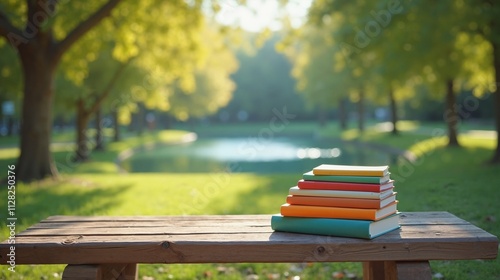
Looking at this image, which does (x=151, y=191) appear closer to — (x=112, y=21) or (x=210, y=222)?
(x=112, y=21)

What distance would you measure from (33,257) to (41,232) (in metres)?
0.31

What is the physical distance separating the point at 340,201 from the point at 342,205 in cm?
3

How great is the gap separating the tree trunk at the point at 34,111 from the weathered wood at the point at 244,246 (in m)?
9.97

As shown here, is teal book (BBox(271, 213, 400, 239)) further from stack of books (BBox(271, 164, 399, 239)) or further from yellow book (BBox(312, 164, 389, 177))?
yellow book (BBox(312, 164, 389, 177))

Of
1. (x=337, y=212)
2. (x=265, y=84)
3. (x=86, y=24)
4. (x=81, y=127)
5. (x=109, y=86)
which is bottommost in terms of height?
(x=337, y=212)

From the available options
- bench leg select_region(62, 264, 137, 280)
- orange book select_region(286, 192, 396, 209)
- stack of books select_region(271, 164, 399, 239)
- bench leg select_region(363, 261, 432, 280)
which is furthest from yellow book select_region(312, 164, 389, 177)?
bench leg select_region(62, 264, 137, 280)

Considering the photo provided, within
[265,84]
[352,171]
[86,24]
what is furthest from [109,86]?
[265,84]

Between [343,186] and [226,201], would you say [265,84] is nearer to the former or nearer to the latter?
[226,201]

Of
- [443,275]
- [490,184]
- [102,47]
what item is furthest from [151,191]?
[443,275]

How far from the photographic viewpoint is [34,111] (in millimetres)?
12523

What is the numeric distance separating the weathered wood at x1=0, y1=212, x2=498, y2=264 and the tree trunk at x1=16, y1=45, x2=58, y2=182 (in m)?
9.97

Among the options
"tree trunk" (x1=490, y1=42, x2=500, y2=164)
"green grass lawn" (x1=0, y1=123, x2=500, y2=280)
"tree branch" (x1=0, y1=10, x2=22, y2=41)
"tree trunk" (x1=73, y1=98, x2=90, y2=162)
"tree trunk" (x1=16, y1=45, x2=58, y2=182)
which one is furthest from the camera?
"tree trunk" (x1=73, y1=98, x2=90, y2=162)

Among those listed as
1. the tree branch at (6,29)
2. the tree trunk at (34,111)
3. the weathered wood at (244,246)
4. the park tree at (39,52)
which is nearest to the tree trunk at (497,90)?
the park tree at (39,52)

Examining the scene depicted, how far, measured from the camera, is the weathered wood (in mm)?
2990
